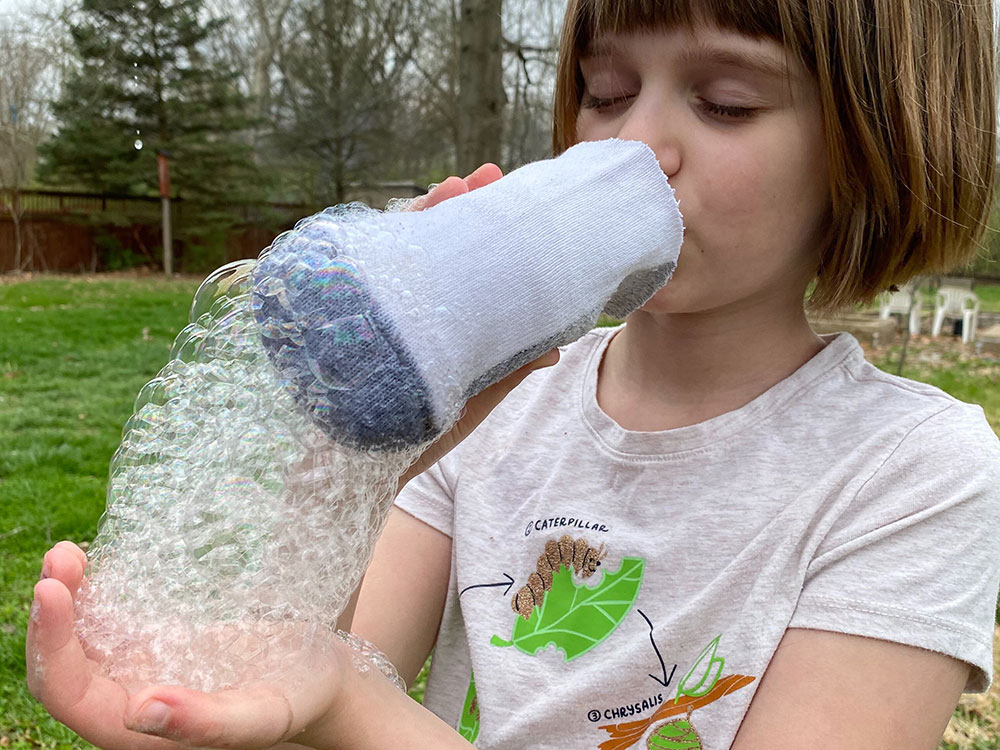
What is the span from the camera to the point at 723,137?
1.05 metres

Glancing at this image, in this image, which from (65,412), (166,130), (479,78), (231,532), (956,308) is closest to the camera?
(231,532)

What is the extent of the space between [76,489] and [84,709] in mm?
3662

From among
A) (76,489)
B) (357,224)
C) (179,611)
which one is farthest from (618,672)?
(76,489)

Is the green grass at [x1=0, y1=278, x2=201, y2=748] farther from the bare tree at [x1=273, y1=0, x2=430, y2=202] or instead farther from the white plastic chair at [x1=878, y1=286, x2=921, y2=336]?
the white plastic chair at [x1=878, y1=286, x2=921, y2=336]

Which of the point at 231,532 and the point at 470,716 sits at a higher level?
the point at 231,532

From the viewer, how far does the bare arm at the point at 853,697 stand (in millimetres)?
958

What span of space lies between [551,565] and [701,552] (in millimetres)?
210

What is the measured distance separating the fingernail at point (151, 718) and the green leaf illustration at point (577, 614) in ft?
1.99

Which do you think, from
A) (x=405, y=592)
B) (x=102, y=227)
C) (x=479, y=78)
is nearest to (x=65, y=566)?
(x=405, y=592)

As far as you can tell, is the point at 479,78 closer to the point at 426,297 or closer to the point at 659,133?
the point at 659,133

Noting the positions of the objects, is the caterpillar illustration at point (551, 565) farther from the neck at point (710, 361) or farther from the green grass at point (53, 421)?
the green grass at point (53, 421)

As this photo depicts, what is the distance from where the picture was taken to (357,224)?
2.37 ft

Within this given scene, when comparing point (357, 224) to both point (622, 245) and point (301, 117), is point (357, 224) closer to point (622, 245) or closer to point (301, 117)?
point (622, 245)

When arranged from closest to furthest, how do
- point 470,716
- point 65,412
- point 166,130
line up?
point 470,716 < point 65,412 < point 166,130
